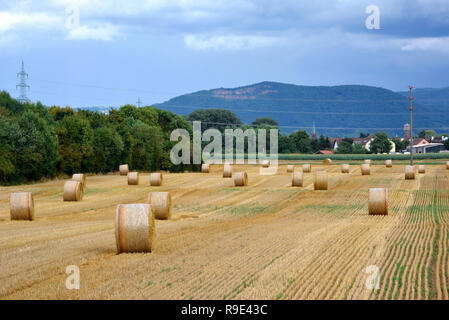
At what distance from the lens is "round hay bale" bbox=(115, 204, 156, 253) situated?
642 inches

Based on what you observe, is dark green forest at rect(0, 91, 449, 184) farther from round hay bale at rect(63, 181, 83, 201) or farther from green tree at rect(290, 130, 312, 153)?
green tree at rect(290, 130, 312, 153)

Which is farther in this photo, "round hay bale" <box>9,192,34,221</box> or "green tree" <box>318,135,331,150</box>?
"green tree" <box>318,135,331,150</box>

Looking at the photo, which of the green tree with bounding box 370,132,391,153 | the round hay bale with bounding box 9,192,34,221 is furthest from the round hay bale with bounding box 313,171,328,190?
the green tree with bounding box 370,132,391,153

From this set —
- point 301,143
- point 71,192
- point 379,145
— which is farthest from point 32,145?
point 379,145

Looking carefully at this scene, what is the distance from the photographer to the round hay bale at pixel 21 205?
1019 inches

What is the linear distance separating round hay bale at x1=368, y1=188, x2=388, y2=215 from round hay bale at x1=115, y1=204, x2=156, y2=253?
13.8m

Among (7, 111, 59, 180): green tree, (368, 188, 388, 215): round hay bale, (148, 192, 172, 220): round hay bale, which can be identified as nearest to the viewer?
(148, 192, 172, 220): round hay bale

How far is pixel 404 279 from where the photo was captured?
13156 millimetres

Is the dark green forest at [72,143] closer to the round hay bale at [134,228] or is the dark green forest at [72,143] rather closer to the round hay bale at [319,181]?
the round hay bale at [319,181]

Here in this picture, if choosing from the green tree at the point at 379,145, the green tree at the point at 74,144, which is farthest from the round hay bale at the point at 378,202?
the green tree at the point at 379,145

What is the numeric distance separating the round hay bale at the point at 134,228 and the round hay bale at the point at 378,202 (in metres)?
13.8

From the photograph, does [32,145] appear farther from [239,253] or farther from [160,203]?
[239,253]

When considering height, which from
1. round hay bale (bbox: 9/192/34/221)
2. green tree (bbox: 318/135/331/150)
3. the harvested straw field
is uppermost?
green tree (bbox: 318/135/331/150)

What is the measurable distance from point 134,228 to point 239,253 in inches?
106
